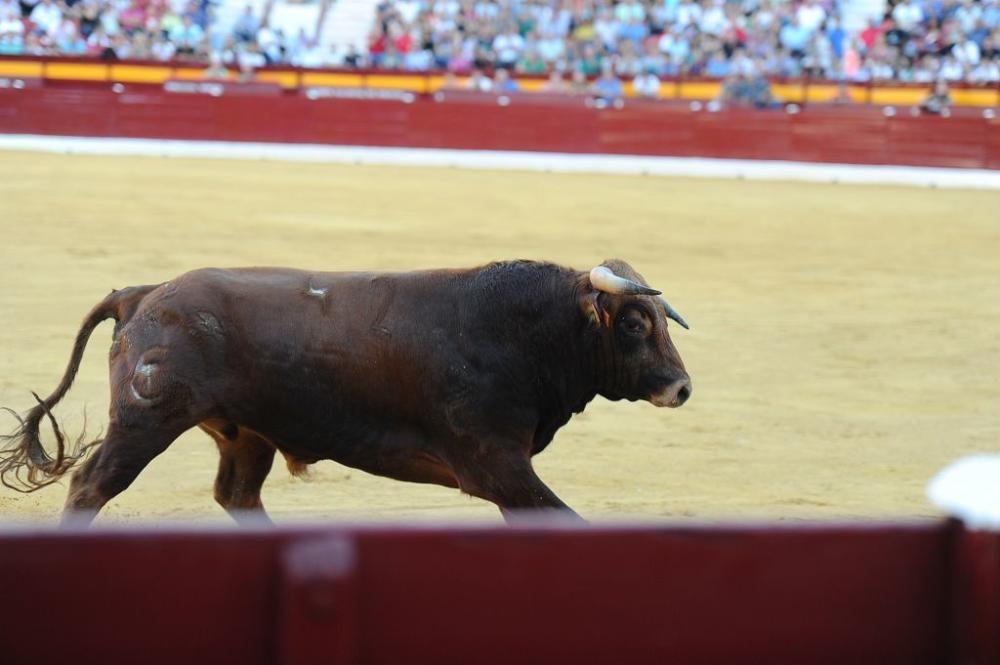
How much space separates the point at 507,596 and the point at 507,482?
7.64 ft

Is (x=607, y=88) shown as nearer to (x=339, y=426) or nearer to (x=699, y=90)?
(x=699, y=90)

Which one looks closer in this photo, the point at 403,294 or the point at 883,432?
the point at 403,294

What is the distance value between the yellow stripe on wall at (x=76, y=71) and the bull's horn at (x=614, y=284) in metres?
18.4

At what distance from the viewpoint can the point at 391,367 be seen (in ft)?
15.1

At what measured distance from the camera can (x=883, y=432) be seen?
721cm

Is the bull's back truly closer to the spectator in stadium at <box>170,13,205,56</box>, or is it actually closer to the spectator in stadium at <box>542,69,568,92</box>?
the spectator in stadium at <box>542,69,568,92</box>

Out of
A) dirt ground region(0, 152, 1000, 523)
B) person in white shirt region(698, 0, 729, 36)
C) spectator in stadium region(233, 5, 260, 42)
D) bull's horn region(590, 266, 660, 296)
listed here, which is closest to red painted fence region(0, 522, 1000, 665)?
bull's horn region(590, 266, 660, 296)

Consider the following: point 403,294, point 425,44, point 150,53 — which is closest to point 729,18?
point 425,44

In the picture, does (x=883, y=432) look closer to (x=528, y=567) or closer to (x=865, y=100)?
(x=528, y=567)

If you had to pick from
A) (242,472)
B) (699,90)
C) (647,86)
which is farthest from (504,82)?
(242,472)

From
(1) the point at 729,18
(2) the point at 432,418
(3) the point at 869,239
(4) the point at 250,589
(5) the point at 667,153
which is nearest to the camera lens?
(4) the point at 250,589

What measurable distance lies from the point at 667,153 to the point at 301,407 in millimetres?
16341

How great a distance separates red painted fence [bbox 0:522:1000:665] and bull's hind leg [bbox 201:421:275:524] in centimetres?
296

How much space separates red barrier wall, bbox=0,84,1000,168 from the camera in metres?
20.1
